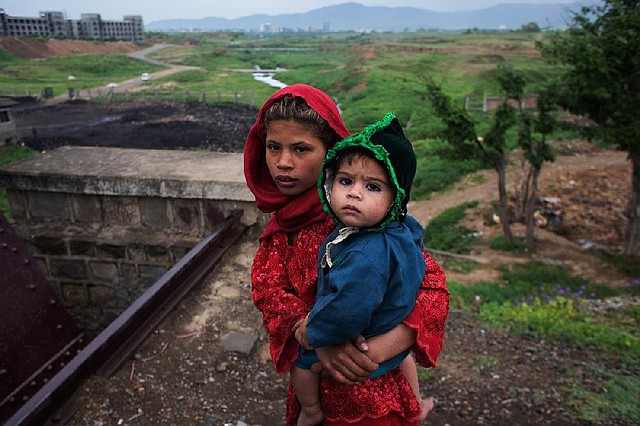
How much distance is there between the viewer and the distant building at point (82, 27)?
29.7 metres

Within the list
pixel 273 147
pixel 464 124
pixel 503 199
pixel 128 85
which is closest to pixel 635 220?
pixel 503 199

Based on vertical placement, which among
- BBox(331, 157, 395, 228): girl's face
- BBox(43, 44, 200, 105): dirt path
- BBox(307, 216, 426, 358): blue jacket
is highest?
BBox(331, 157, 395, 228): girl's face

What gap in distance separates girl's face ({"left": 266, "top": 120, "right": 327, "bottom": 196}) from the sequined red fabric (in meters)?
0.17

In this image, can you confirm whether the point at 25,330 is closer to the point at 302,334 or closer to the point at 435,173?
the point at 302,334

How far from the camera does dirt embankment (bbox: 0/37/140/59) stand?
2802cm

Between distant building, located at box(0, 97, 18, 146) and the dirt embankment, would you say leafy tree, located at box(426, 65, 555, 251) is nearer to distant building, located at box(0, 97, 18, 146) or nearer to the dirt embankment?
distant building, located at box(0, 97, 18, 146)

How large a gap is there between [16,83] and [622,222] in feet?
108

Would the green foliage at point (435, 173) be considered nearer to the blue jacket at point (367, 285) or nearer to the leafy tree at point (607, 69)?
the leafy tree at point (607, 69)

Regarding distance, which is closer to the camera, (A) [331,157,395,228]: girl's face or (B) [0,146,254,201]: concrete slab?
(A) [331,157,395,228]: girl's face

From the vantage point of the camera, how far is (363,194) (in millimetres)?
1376

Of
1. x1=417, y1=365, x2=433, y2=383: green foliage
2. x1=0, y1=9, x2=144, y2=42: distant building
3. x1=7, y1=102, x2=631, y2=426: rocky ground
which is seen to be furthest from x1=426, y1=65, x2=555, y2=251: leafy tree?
x1=0, y1=9, x2=144, y2=42: distant building

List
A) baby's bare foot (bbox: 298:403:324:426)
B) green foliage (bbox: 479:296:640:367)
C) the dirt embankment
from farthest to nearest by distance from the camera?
the dirt embankment → green foliage (bbox: 479:296:640:367) → baby's bare foot (bbox: 298:403:324:426)

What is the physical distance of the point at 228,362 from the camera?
9.67 feet

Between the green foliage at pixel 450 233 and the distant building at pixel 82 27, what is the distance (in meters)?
15.2
